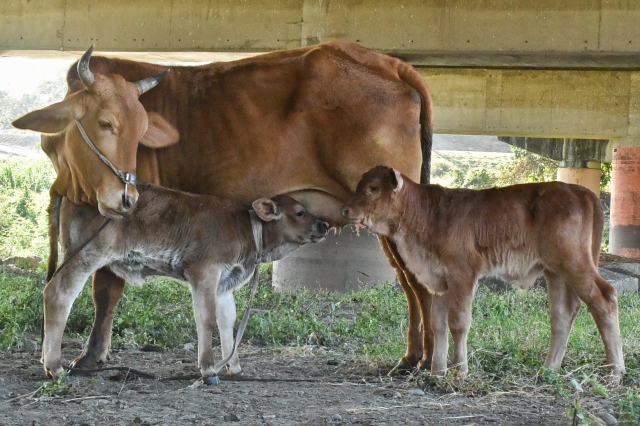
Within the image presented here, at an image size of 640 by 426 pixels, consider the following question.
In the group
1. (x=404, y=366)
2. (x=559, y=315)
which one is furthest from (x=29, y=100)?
(x=559, y=315)

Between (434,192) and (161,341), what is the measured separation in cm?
339

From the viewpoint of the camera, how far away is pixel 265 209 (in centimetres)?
792

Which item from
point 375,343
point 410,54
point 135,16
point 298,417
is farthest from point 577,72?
point 298,417

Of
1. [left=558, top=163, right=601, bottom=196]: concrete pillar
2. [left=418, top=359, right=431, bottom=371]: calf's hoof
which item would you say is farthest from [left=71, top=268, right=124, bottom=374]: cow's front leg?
[left=558, top=163, right=601, bottom=196]: concrete pillar

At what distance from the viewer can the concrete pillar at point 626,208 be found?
76.8 feet

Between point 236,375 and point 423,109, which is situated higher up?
point 423,109

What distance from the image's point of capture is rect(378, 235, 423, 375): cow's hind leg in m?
8.20

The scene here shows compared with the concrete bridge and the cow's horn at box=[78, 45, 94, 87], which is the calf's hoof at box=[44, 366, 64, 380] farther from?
the concrete bridge

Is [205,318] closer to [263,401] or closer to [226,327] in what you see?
[226,327]

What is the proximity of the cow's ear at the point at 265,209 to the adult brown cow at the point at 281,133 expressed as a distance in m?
0.38

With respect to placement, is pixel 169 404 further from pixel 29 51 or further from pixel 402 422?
pixel 29 51

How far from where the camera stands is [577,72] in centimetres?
2039

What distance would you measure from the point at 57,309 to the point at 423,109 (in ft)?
12.5

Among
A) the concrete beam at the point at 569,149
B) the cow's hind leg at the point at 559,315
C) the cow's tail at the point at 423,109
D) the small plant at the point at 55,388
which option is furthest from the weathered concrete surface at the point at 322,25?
the concrete beam at the point at 569,149
